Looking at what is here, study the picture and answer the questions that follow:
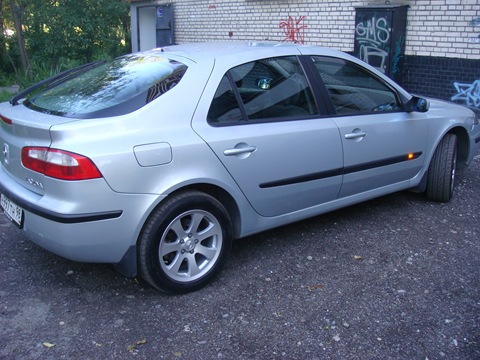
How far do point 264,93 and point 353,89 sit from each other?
962 millimetres

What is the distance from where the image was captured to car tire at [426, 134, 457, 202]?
17.0 feet

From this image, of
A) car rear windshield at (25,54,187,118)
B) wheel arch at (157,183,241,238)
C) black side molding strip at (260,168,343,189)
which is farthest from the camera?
black side molding strip at (260,168,343,189)

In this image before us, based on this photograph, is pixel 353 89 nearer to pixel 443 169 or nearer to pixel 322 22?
pixel 443 169

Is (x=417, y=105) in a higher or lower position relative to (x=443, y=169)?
higher

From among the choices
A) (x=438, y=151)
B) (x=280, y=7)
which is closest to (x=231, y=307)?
(x=438, y=151)

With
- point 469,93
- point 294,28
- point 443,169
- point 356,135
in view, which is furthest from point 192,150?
point 294,28

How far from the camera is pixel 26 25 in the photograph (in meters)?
13.4

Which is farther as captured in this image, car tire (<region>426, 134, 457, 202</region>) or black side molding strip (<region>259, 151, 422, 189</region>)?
car tire (<region>426, 134, 457, 202</region>)

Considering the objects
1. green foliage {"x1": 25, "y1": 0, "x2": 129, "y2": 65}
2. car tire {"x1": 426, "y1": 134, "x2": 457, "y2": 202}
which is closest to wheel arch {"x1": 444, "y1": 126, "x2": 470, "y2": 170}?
car tire {"x1": 426, "y1": 134, "x2": 457, "y2": 202}

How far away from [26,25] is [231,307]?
12125mm

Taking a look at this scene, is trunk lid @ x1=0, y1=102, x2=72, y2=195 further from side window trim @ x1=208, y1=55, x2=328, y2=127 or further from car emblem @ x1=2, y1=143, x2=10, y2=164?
side window trim @ x1=208, y1=55, x2=328, y2=127

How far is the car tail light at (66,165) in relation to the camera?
3062mm

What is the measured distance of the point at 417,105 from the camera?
188 inches

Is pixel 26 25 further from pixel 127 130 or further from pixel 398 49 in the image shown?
pixel 127 130
